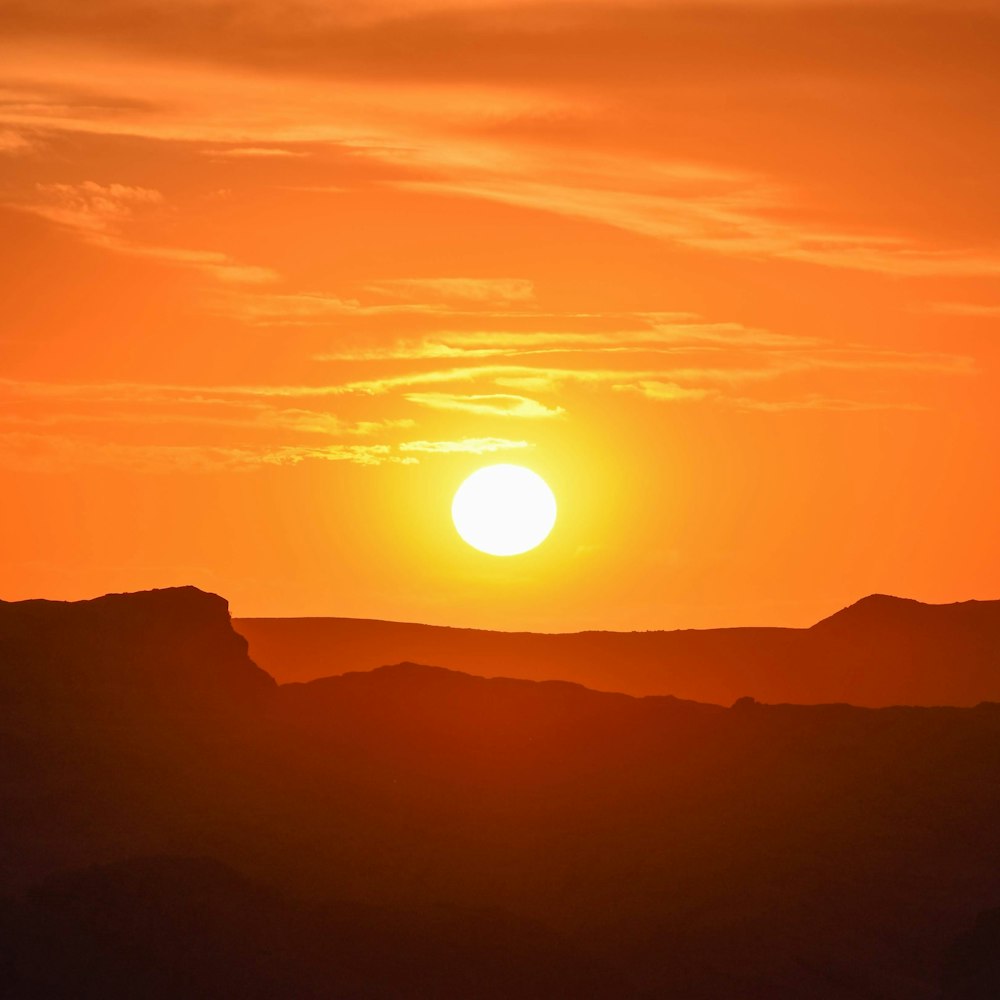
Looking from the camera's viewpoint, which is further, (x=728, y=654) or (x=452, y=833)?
(x=728, y=654)

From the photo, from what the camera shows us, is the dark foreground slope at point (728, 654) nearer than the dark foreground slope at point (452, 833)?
No

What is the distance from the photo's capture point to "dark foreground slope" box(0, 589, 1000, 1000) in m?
72.1

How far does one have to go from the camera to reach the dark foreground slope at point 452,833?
7212 cm

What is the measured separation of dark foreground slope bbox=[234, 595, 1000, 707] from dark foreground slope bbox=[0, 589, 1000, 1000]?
3167 cm

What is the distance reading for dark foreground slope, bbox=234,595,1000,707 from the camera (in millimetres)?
121875

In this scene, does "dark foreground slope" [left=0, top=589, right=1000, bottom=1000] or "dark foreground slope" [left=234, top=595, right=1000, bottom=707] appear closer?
"dark foreground slope" [left=0, top=589, right=1000, bottom=1000]

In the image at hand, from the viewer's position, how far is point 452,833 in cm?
8288

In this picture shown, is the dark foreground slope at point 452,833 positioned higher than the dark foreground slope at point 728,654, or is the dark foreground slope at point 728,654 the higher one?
the dark foreground slope at point 728,654

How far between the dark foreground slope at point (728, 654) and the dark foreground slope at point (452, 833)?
3167 cm

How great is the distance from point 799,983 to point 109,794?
2519cm

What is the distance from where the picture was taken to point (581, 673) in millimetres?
133250

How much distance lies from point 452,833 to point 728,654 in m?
54.4

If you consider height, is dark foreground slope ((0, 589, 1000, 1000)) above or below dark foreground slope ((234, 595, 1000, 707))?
below

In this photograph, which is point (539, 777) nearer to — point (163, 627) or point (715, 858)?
point (715, 858)
